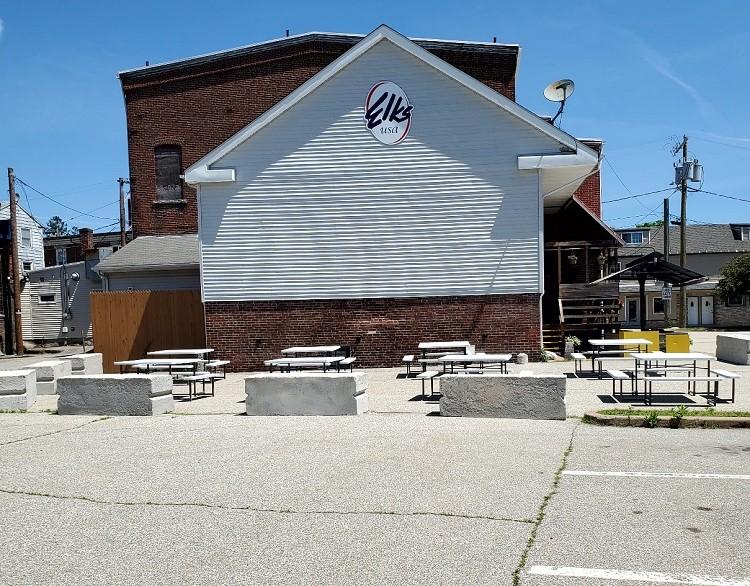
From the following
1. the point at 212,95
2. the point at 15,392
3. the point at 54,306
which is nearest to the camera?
the point at 15,392

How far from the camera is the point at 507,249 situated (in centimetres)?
1850

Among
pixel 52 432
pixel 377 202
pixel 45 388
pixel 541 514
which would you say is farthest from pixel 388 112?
pixel 541 514

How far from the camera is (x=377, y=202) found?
18.8 meters

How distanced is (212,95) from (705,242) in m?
38.5

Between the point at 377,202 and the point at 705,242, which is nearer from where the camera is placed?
the point at 377,202

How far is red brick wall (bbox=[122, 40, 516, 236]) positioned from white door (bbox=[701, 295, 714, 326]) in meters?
29.5

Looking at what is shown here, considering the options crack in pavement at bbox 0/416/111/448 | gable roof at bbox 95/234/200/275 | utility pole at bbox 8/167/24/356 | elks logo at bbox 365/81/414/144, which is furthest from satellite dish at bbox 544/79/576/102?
utility pole at bbox 8/167/24/356

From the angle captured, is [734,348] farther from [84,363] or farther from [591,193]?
[84,363]

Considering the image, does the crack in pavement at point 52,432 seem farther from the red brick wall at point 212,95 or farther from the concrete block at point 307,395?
the red brick wall at point 212,95

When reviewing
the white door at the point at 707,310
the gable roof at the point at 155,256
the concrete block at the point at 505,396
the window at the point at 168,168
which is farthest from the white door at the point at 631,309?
the concrete block at the point at 505,396

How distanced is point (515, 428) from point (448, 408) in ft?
4.24

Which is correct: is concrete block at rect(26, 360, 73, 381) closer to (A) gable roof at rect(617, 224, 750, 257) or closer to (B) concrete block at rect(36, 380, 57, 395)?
(B) concrete block at rect(36, 380, 57, 395)

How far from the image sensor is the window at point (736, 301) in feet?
149

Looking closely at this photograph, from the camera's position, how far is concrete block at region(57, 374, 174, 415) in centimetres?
1202
